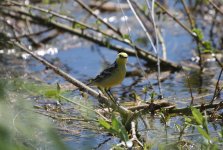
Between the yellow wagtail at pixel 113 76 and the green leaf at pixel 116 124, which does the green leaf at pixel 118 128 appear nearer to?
the green leaf at pixel 116 124

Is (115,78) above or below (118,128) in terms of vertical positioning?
above

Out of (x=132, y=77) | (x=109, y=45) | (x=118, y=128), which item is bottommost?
(x=118, y=128)

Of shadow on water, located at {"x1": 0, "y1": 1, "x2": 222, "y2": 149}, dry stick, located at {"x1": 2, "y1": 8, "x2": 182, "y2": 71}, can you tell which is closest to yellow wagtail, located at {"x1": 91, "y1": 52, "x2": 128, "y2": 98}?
shadow on water, located at {"x1": 0, "y1": 1, "x2": 222, "y2": 149}

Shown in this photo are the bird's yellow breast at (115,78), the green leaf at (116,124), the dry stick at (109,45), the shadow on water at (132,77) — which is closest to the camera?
the green leaf at (116,124)

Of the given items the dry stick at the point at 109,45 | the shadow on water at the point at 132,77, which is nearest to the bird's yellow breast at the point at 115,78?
the shadow on water at the point at 132,77

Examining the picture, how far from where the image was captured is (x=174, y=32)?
757 cm

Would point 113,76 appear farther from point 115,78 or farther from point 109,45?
point 109,45

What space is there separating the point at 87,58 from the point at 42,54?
0.59m

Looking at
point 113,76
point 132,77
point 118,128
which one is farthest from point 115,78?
point 118,128

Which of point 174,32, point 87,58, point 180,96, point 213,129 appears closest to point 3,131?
point 213,129

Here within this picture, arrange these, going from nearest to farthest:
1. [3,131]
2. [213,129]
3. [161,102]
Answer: [3,131] → [213,129] → [161,102]

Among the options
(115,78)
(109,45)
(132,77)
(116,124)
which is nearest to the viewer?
(116,124)

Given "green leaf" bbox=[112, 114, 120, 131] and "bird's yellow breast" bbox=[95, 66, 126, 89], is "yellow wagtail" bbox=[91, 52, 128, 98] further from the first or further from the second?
"green leaf" bbox=[112, 114, 120, 131]

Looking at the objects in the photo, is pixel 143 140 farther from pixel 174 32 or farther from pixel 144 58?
pixel 174 32
